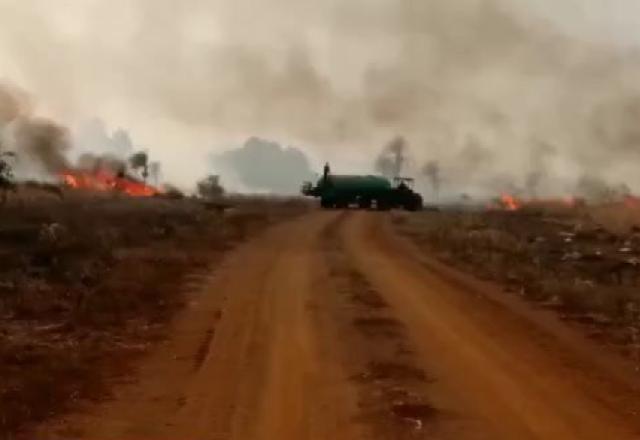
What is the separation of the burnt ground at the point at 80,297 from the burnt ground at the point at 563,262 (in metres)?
8.47

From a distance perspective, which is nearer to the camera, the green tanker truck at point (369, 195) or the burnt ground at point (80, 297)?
the burnt ground at point (80, 297)

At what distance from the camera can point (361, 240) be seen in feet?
130

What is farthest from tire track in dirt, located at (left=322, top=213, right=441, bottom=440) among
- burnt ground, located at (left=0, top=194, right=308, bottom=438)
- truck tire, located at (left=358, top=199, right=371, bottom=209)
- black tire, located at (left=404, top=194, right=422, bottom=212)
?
black tire, located at (left=404, top=194, right=422, bottom=212)

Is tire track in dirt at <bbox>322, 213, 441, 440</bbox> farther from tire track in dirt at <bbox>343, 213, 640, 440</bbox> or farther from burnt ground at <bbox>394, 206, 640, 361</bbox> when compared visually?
burnt ground at <bbox>394, 206, 640, 361</bbox>

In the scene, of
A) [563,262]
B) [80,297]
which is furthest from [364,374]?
[563,262]

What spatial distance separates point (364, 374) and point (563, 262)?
69.1 ft

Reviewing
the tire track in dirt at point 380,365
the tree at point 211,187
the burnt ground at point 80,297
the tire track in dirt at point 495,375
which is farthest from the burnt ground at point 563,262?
the tree at point 211,187

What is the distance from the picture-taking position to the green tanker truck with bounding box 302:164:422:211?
267 feet

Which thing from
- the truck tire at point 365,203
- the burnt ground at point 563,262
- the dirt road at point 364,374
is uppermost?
the truck tire at point 365,203

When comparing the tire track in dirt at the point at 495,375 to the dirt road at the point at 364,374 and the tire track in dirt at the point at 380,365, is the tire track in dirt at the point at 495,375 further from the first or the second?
the tire track in dirt at the point at 380,365

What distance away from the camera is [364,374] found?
13.7 m

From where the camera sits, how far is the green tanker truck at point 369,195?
8150 cm

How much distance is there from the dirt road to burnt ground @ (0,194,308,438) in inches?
24.1

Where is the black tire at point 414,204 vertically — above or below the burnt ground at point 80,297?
above
